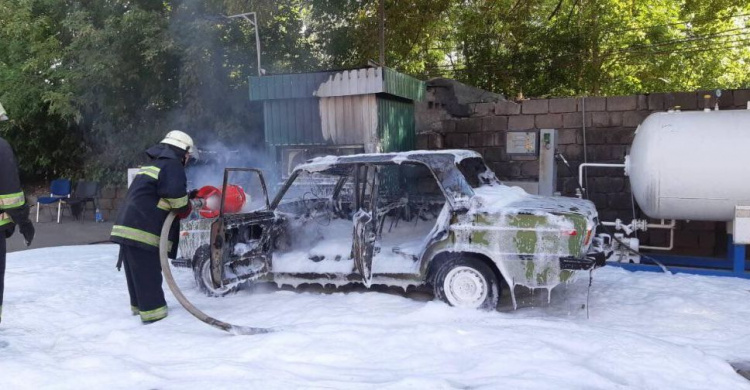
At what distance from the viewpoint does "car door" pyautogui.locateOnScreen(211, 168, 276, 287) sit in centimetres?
521

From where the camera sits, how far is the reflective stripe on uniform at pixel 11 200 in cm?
471

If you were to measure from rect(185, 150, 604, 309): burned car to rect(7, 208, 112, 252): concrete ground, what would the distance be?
556cm

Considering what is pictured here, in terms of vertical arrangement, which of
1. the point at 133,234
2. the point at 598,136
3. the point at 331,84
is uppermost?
the point at 331,84

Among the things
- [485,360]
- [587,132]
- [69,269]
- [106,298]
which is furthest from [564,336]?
[69,269]

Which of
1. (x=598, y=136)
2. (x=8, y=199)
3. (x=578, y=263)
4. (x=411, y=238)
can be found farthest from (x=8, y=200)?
(x=598, y=136)

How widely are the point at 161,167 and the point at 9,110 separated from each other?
10.6 m

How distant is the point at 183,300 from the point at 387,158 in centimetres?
218

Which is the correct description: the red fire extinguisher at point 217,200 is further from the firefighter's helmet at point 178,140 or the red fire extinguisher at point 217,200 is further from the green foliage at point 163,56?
the green foliage at point 163,56

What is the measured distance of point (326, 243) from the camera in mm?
6207

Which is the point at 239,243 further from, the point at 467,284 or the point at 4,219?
the point at 467,284

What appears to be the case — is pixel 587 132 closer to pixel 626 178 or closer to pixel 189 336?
pixel 626 178

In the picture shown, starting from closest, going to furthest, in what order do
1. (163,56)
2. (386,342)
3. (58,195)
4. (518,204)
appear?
(386,342), (518,204), (163,56), (58,195)

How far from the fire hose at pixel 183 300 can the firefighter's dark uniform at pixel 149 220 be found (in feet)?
0.39

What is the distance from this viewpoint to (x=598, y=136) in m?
8.49
